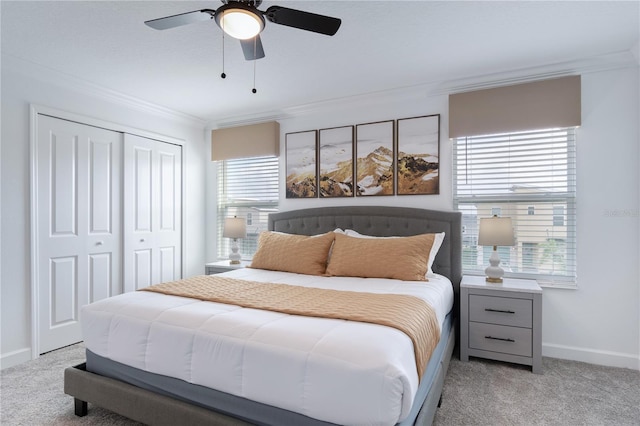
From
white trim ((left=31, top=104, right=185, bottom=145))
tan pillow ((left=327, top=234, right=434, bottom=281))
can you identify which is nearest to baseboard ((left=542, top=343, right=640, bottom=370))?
tan pillow ((left=327, top=234, right=434, bottom=281))

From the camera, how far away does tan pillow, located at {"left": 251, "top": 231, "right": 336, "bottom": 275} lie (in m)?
3.06

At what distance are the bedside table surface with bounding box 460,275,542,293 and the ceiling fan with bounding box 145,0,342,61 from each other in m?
2.21

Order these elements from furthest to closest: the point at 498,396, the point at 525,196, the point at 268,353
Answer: the point at 525,196
the point at 498,396
the point at 268,353

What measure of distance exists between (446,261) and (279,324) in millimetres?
2058

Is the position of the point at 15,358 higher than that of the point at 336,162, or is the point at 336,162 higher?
the point at 336,162

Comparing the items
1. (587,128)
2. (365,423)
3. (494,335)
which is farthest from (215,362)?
(587,128)

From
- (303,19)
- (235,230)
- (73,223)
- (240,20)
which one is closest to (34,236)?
(73,223)

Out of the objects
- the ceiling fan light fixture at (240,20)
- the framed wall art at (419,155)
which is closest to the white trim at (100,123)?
the ceiling fan light fixture at (240,20)

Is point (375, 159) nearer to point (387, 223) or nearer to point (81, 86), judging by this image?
point (387, 223)

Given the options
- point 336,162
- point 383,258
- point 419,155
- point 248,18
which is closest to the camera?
point 248,18

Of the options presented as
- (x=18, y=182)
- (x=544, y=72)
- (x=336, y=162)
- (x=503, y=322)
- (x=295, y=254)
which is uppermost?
(x=544, y=72)

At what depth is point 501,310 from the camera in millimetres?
2678

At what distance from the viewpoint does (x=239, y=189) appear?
4539 millimetres

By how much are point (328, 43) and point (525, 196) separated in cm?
217
